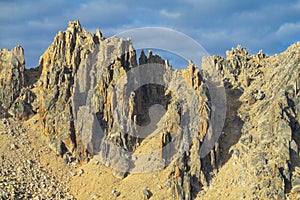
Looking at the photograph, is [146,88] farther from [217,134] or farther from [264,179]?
[264,179]

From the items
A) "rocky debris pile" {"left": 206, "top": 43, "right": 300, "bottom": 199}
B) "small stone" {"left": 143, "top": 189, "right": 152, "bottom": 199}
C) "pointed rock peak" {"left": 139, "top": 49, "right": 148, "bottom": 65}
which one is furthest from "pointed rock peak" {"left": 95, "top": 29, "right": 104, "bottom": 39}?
"small stone" {"left": 143, "top": 189, "right": 152, "bottom": 199}

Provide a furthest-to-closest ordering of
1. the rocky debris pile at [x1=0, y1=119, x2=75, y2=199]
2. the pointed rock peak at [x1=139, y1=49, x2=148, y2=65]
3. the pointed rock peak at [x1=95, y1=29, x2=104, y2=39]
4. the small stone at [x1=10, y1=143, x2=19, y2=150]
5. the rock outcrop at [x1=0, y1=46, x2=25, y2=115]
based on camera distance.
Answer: the pointed rock peak at [x1=95, y1=29, x2=104, y2=39]
the pointed rock peak at [x1=139, y1=49, x2=148, y2=65]
the rock outcrop at [x1=0, y1=46, x2=25, y2=115]
the small stone at [x1=10, y1=143, x2=19, y2=150]
the rocky debris pile at [x1=0, y1=119, x2=75, y2=199]

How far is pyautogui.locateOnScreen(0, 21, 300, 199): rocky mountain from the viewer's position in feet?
264

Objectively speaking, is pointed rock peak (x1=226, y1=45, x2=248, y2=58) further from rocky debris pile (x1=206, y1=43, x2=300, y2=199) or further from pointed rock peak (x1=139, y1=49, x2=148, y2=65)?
pointed rock peak (x1=139, y1=49, x2=148, y2=65)

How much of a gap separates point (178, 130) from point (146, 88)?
15.1 meters

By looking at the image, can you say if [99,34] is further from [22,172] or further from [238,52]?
[22,172]

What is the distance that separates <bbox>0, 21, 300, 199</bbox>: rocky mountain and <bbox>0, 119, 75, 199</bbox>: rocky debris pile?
53.7 inches

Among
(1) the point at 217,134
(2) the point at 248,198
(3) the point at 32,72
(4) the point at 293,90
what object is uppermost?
(3) the point at 32,72

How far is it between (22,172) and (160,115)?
2772cm

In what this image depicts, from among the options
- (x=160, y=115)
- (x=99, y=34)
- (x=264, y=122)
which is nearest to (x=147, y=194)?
(x=160, y=115)

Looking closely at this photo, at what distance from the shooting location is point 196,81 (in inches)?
3708

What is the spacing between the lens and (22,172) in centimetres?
8488

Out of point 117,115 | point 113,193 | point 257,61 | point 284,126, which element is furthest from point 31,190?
point 257,61

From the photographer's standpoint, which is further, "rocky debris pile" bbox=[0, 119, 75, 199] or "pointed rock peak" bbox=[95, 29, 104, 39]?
"pointed rock peak" bbox=[95, 29, 104, 39]
